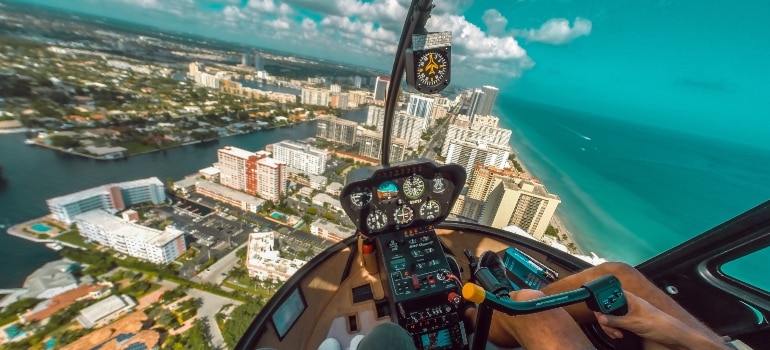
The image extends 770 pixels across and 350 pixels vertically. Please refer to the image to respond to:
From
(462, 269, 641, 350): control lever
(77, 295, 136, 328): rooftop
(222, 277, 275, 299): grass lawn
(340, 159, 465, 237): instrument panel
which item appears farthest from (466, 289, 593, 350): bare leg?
(77, 295, 136, 328): rooftop

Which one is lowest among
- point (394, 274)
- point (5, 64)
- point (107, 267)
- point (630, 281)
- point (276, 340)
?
point (107, 267)

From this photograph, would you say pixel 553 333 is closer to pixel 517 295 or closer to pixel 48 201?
pixel 517 295

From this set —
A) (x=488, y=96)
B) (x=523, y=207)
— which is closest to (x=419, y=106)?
(x=488, y=96)

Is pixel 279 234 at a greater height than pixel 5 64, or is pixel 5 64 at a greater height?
pixel 5 64

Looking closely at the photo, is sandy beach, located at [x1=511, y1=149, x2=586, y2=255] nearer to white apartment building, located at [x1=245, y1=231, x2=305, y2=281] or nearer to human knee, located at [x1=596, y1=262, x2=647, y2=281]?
white apartment building, located at [x1=245, y1=231, x2=305, y2=281]

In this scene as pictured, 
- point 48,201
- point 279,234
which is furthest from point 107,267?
point 279,234

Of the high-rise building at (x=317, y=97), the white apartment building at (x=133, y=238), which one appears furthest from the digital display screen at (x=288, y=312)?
the high-rise building at (x=317, y=97)
